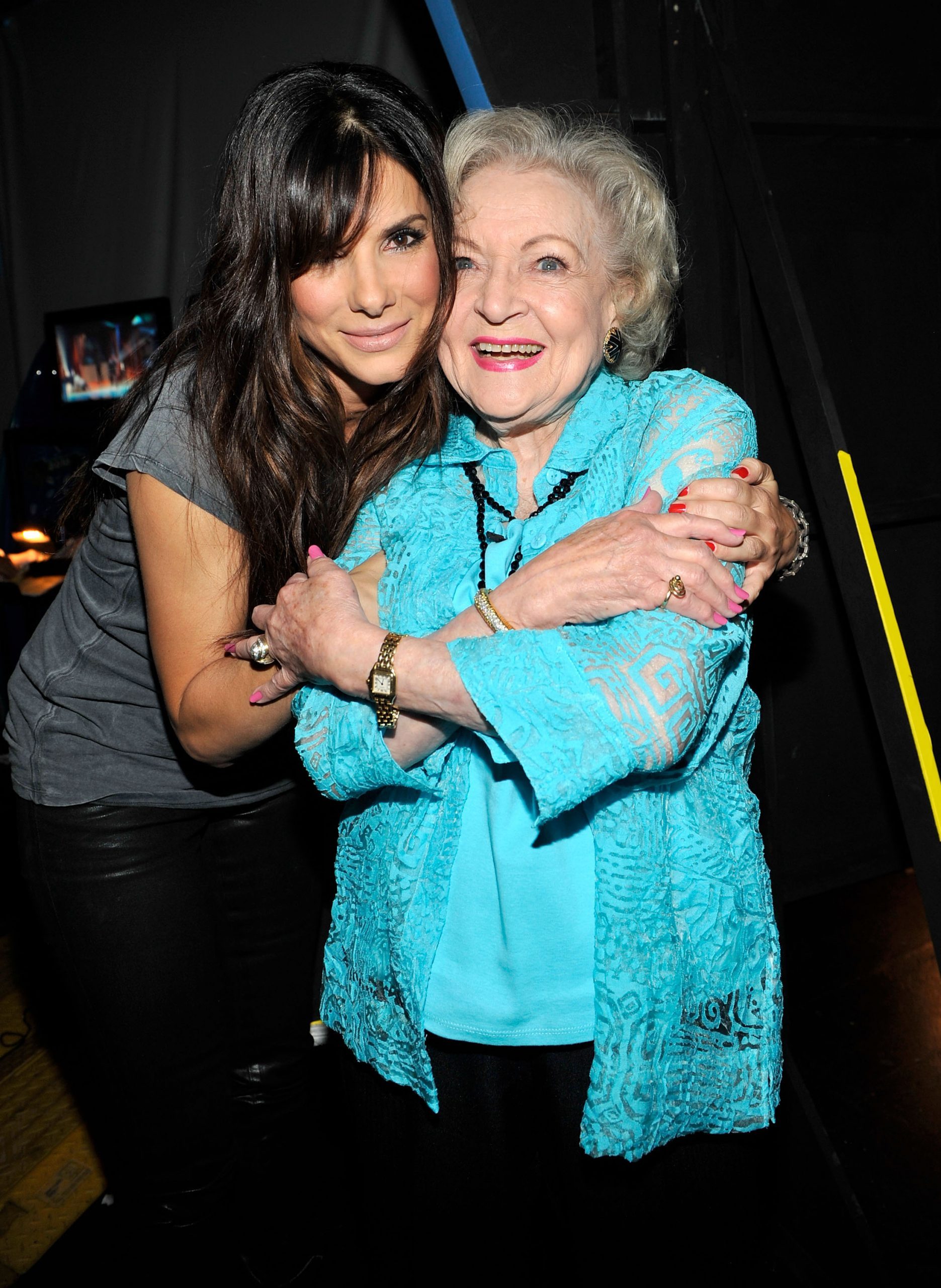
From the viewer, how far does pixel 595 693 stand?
1163 mm

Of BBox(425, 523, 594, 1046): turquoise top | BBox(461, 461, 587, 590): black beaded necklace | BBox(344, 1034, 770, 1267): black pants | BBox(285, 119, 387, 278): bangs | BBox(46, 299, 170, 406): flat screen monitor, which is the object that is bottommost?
BBox(344, 1034, 770, 1267): black pants

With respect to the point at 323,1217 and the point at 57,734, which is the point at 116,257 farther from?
the point at 323,1217

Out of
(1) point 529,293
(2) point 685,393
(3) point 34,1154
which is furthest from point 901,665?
(3) point 34,1154

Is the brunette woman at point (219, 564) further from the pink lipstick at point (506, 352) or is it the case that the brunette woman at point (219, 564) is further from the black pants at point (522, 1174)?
the black pants at point (522, 1174)

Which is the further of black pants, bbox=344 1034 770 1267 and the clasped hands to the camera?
black pants, bbox=344 1034 770 1267

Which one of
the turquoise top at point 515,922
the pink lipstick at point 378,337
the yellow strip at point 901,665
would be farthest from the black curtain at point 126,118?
the turquoise top at point 515,922

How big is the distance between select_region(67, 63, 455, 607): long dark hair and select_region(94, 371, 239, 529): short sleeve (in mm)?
13

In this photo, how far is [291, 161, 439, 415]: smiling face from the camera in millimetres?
1470

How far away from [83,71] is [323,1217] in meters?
5.05

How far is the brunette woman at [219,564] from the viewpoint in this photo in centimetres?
145

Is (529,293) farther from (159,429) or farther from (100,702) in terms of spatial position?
(100,702)

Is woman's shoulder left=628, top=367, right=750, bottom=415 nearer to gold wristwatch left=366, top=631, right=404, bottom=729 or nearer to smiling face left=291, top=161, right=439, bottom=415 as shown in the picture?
smiling face left=291, top=161, right=439, bottom=415

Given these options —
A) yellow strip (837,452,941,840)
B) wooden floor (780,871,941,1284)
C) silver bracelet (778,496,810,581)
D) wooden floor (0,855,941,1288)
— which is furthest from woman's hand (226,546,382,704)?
wooden floor (780,871,941,1284)

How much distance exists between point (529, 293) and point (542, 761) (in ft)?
2.27
